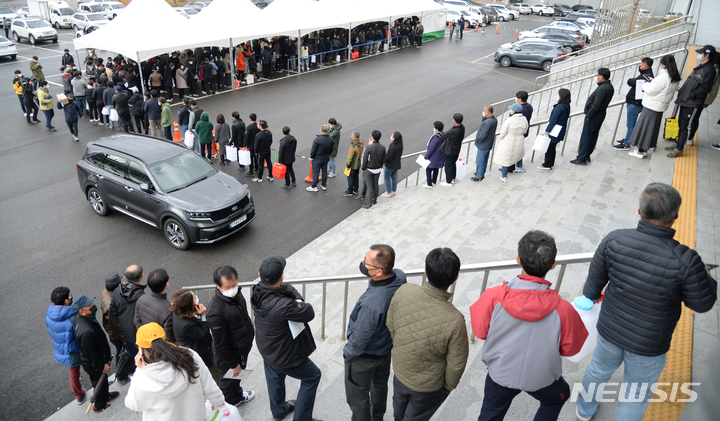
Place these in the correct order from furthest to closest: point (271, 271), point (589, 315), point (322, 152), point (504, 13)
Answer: point (504, 13) < point (322, 152) < point (271, 271) < point (589, 315)

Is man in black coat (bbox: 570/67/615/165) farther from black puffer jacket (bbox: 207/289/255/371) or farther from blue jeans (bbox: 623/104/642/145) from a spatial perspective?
black puffer jacket (bbox: 207/289/255/371)

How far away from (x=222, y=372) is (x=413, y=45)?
102ft

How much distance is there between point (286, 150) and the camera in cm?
1163

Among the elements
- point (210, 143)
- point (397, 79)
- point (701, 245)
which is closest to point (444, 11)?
point (397, 79)

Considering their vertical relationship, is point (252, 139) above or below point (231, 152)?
above

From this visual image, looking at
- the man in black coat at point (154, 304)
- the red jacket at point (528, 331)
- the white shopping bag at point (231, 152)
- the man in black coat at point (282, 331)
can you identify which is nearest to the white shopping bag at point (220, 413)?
the man in black coat at point (282, 331)

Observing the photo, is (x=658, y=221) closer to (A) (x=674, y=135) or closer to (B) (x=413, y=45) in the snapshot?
(A) (x=674, y=135)

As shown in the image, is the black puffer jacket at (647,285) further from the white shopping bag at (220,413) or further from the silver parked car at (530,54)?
the silver parked car at (530,54)

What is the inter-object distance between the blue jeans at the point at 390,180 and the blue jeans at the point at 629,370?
7.70 m

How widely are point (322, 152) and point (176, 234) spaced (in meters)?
3.93

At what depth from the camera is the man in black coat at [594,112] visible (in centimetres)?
875

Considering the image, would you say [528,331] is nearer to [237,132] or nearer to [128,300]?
[128,300]

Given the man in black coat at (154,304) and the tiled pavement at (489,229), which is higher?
the man in black coat at (154,304)

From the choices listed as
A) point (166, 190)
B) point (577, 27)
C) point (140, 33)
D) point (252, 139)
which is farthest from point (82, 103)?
point (577, 27)
